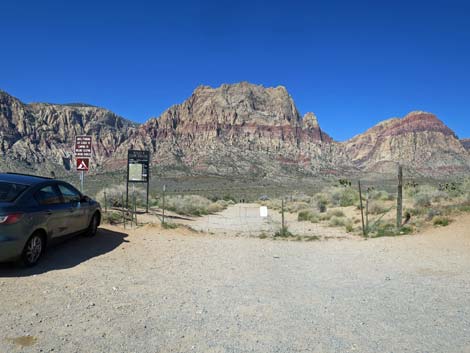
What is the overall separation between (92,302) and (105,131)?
192880mm

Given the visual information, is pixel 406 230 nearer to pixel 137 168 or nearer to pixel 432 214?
pixel 432 214

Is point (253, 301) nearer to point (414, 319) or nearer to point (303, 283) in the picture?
point (303, 283)

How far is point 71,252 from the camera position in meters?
9.26

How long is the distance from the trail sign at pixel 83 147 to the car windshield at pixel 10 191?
22.3ft

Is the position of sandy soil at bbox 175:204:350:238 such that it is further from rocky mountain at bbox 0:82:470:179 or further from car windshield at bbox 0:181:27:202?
rocky mountain at bbox 0:82:470:179

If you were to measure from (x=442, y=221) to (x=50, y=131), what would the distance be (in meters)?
168

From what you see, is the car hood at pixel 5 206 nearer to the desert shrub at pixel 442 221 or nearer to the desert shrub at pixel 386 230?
the desert shrub at pixel 386 230

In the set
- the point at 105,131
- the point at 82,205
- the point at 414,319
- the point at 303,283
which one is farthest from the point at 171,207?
the point at 105,131

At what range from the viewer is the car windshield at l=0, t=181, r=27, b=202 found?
7.44 metres

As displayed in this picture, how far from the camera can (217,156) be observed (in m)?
128

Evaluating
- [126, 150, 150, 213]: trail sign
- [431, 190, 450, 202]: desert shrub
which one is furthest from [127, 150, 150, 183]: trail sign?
[431, 190, 450, 202]: desert shrub

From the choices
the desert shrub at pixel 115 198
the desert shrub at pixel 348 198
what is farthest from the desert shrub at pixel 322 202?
the desert shrub at pixel 115 198

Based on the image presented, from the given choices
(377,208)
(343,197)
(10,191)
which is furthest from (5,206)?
(343,197)

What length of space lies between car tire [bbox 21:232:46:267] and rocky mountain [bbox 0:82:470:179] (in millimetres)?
102665
